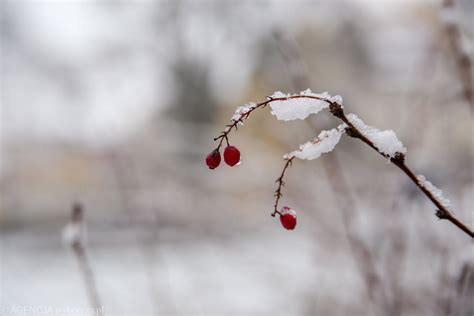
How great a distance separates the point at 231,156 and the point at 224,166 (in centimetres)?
814

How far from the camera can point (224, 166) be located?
9164 millimetres

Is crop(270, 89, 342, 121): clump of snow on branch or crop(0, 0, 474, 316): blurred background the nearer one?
crop(270, 89, 342, 121): clump of snow on branch

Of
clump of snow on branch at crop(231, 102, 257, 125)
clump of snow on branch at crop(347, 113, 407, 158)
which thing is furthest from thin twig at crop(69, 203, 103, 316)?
clump of snow on branch at crop(347, 113, 407, 158)

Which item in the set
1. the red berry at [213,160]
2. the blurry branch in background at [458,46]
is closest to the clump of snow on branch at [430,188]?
the red berry at [213,160]

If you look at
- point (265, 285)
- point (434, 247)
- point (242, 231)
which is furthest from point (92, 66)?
point (434, 247)

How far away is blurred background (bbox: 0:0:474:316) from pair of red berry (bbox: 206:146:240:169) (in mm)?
517

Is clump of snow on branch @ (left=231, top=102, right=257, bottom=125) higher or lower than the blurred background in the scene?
lower

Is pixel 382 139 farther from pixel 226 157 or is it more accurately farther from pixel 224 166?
pixel 224 166

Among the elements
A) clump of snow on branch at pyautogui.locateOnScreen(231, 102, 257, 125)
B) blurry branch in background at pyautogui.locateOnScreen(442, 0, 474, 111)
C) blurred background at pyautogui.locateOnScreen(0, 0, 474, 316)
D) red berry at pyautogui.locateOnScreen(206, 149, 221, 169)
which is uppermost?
blurred background at pyautogui.locateOnScreen(0, 0, 474, 316)

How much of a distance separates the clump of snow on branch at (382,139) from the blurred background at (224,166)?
0.37 meters

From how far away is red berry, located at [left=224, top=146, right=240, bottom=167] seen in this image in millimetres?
1026

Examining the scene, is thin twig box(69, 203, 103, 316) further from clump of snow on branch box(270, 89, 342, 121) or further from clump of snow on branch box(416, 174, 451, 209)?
clump of snow on branch box(416, 174, 451, 209)

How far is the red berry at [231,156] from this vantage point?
103 cm

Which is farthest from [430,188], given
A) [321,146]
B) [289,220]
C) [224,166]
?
[224,166]
